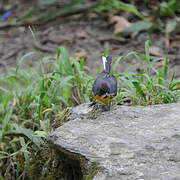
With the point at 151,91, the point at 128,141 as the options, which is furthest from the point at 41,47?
the point at 128,141

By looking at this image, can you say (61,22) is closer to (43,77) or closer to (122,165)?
(43,77)

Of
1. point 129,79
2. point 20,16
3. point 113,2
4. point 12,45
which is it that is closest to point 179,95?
point 129,79

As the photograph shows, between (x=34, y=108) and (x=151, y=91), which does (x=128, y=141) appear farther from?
(x=34, y=108)

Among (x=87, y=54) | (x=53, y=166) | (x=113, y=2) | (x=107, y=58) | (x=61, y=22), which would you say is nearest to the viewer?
(x=53, y=166)

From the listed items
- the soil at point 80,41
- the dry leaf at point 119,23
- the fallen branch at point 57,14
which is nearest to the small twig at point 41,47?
the soil at point 80,41

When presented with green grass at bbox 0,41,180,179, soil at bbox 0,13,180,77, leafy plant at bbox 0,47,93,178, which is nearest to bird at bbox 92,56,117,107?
green grass at bbox 0,41,180,179
